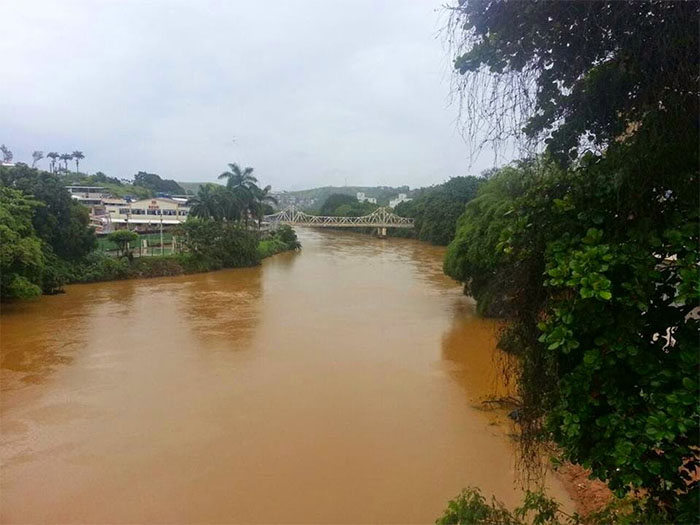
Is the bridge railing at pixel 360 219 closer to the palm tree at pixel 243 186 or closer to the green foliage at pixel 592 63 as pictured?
the palm tree at pixel 243 186

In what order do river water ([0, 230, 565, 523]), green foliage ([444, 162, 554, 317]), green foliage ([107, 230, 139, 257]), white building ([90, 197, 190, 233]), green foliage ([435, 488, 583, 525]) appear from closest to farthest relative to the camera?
green foliage ([435, 488, 583, 525]), river water ([0, 230, 565, 523]), green foliage ([444, 162, 554, 317]), green foliage ([107, 230, 139, 257]), white building ([90, 197, 190, 233])

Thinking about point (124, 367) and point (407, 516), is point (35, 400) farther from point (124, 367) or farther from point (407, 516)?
point (407, 516)

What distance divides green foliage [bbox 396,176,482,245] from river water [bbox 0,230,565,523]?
2589cm

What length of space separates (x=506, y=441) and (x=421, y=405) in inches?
65.1

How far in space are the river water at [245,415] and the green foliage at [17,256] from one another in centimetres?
87

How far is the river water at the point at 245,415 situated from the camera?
5.77m

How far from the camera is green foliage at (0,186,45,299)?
14.1 m

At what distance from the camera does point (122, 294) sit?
18.9 metres

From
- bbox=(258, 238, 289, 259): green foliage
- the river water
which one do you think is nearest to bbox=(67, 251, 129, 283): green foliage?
the river water

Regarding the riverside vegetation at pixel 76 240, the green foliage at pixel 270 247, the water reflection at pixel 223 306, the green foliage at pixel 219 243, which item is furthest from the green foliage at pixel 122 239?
the green foliage at pixel 270 247

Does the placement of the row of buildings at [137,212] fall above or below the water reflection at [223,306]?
above

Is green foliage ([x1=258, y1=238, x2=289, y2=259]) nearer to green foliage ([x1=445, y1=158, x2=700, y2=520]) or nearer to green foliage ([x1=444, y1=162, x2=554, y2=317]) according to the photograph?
green foliage ([x1=444, y1=162, x2=554, y2=317])

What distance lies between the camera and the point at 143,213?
4041cm

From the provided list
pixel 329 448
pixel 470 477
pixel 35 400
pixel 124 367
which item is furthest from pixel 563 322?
pixel 124 367
